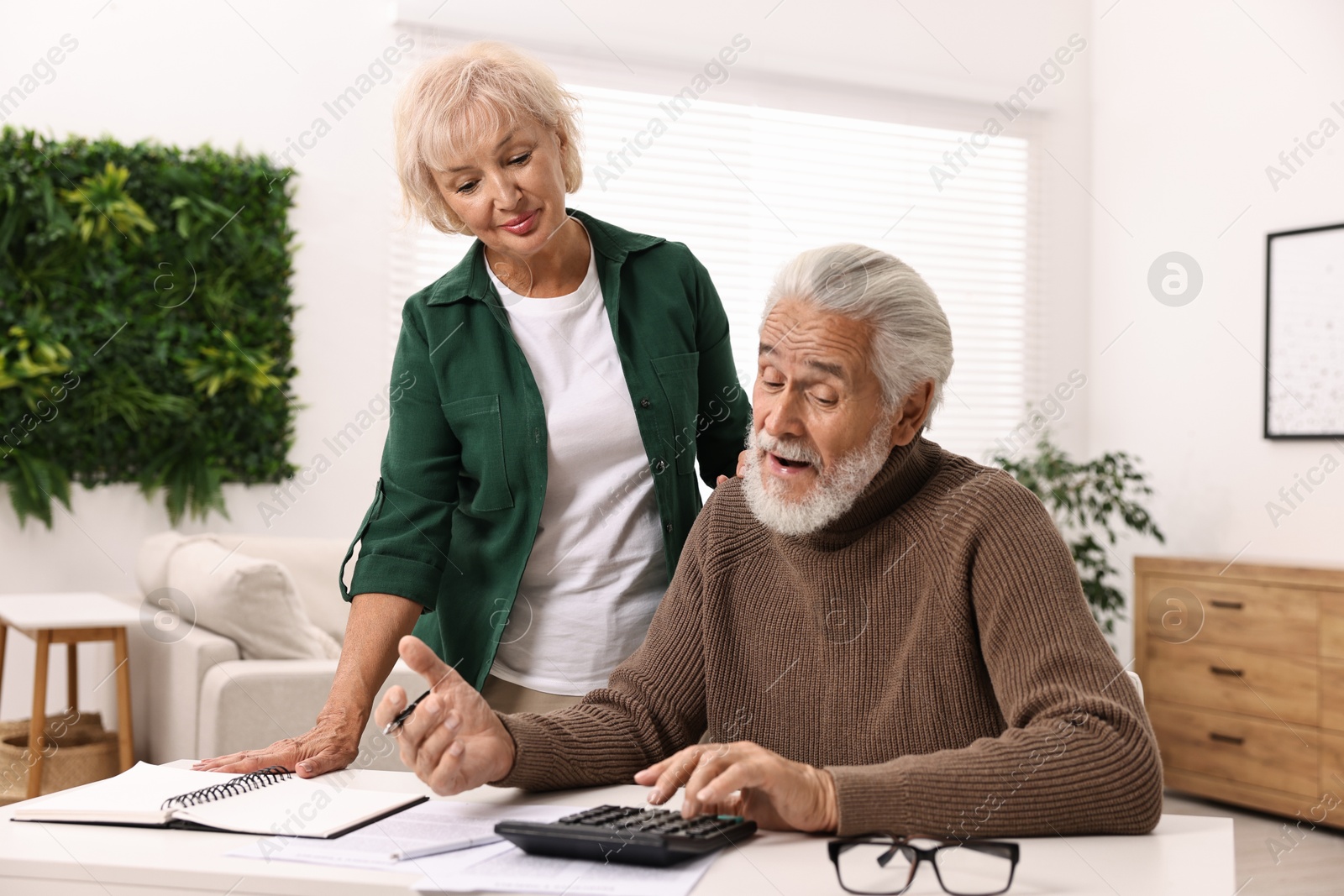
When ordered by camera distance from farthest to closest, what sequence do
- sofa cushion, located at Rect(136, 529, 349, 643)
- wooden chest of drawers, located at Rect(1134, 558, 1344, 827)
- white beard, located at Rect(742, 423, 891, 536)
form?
sofa cushion, located at Rect(136, 529, 349, 643) < wooden chest of drawers, located at Rect(1134, 558, 1344, 827) < white beard, located at Rect(742, 423, 891, 536)

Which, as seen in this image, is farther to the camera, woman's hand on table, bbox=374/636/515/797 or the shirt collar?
the shirt collar

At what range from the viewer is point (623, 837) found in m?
1.03

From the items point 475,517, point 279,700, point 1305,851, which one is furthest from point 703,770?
point 1305,851

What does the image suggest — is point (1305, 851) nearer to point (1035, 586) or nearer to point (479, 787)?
point (1035, 586)

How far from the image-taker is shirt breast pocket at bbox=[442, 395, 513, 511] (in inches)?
68.5

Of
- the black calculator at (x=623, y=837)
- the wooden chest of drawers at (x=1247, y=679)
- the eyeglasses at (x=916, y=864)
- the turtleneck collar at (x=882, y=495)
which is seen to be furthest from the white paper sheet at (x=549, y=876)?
the wooden chest of drawers at (x=1247, y=679)

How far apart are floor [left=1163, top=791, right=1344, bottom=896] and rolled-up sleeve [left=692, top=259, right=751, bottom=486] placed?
226cm

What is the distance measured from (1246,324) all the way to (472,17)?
3307 millimetres

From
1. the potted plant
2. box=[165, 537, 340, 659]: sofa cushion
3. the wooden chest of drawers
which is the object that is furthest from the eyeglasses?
the potted plant

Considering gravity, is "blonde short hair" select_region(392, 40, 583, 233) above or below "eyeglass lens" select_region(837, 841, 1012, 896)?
above

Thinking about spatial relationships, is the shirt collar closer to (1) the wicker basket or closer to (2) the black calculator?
(2) the black calculator

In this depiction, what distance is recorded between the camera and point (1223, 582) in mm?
4340

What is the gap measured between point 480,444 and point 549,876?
85 cm

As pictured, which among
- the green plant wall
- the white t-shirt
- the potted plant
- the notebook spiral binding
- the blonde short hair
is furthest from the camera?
the potted plant
